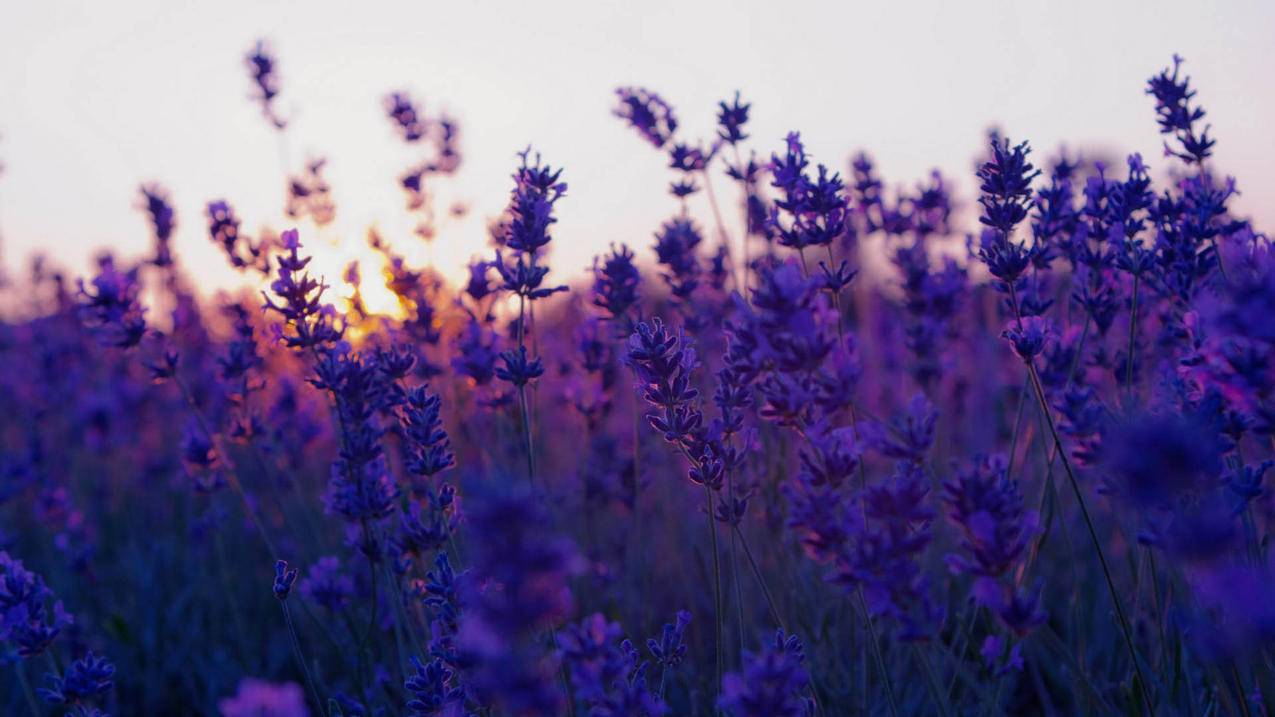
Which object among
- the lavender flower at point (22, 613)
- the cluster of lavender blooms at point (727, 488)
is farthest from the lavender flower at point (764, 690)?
the lavender flower at point (22, 613)

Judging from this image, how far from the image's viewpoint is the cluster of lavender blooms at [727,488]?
55.1 inches

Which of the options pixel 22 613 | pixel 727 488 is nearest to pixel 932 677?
pixel 727 488

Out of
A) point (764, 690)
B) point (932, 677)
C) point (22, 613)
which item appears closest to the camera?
point (764, 690)

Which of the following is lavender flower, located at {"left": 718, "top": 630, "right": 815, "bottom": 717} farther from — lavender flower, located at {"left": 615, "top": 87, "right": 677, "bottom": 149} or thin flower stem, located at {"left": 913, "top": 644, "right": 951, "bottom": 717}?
lavender flower, located at {"left": 615, "top": 87, "right": 677, "bottom": 149}

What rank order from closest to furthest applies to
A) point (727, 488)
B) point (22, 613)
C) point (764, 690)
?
point (764, 690) < point (22, 613) < point (727, 488)

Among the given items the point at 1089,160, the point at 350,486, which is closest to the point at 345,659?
the point at 350,486

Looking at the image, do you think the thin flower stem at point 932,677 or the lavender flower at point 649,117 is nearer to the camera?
the thin flower stem at point 932,677

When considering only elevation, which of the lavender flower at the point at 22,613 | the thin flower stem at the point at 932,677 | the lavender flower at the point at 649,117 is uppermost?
the lavender flower at the point at 649,117

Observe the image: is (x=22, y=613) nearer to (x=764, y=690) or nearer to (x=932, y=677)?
(x=764, y=690)

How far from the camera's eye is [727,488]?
8.93 feet

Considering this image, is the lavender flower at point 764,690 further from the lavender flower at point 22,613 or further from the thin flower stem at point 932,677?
the lavender flower at point 22,613

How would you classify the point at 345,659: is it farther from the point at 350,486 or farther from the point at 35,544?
the point at 35,544

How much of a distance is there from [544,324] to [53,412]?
3822 mm

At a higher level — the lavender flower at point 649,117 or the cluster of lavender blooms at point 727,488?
the lavender flower at point 649,117
